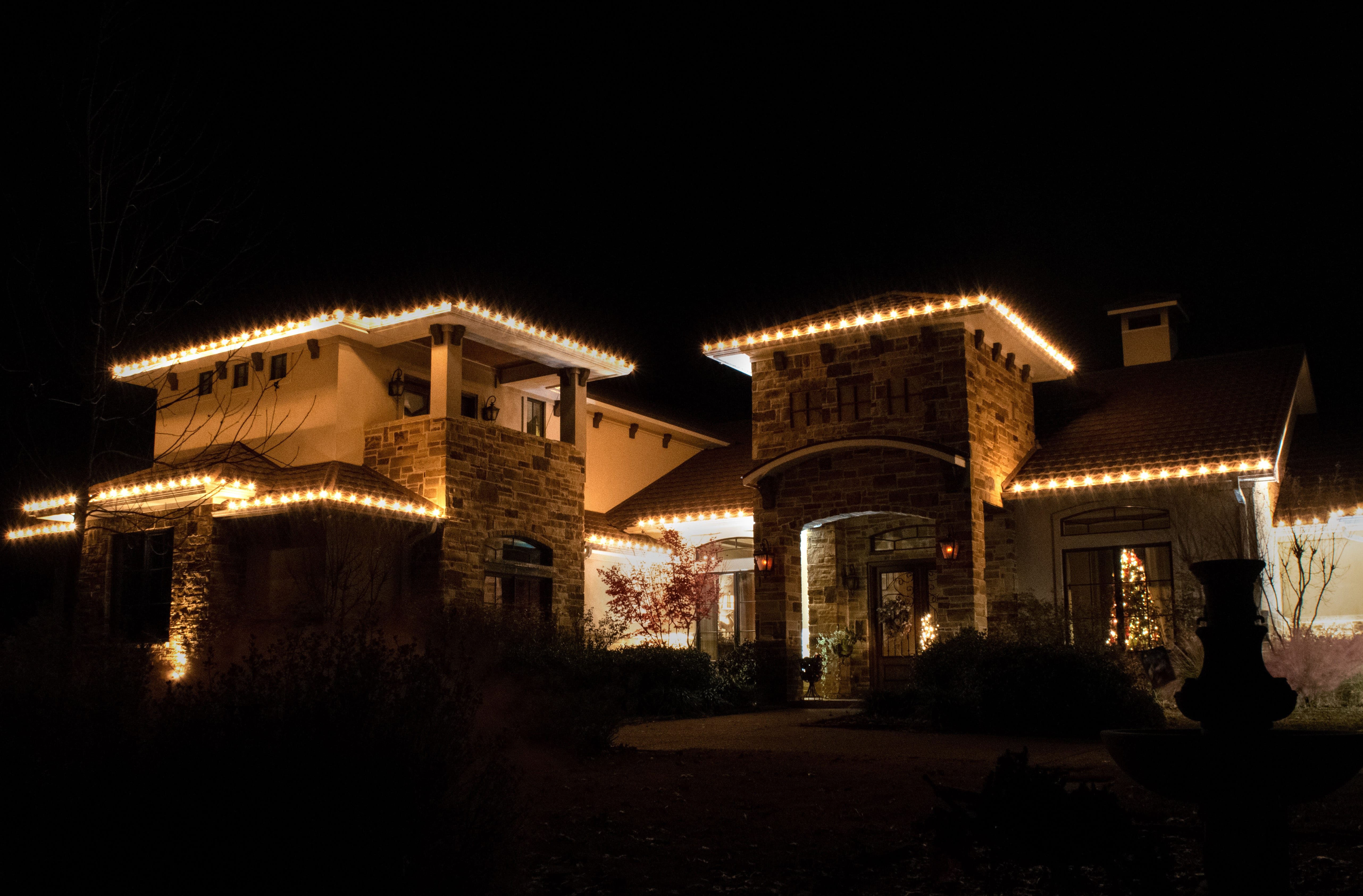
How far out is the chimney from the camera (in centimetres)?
2059

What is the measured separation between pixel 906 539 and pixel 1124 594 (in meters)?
3.47

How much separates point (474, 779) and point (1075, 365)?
1643 centimetres

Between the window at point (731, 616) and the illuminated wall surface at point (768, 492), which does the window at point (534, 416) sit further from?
the window at point (731, 616)

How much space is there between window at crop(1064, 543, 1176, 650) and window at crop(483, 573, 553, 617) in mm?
7717

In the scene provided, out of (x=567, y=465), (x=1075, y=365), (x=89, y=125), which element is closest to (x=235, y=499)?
(x=567, y=465)

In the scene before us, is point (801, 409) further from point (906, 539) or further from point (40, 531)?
point (40, 531)

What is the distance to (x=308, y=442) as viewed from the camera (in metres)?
17.7

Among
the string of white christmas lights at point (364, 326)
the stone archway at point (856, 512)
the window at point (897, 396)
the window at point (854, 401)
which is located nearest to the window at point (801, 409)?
the window at point (854, 401)

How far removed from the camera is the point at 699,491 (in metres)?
20.9

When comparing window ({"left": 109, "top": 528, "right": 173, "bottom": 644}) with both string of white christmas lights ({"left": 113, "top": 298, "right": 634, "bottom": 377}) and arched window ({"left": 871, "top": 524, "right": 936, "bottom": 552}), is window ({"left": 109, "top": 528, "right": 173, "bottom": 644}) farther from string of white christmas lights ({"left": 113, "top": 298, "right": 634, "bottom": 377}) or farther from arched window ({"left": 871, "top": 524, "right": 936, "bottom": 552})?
arched window ({"left": 871, "top": 524, "right": 936, "bottom": 552})

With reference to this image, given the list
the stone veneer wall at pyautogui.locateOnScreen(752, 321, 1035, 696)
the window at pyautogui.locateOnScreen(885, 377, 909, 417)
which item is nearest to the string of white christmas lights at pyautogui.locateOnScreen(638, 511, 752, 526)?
the stone veneer wall at pyautogui.locateOnScreen(752, 321, 1035, 696)

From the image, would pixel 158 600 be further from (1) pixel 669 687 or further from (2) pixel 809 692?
(2) pixel 809 692

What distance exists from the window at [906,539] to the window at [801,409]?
7.63 feet

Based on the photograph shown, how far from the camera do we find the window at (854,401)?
54.4ft
